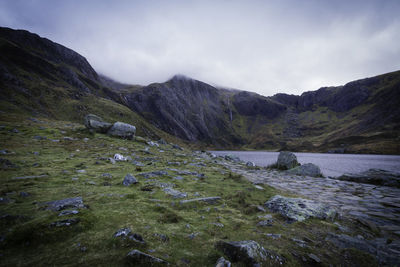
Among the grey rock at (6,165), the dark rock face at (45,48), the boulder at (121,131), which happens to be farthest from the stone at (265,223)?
the dark rock face at (45,48)

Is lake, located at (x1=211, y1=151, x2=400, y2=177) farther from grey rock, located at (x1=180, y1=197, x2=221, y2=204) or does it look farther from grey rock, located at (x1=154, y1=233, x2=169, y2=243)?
grey rock, located at (x1=154, y1=233, x2=169, y2=243)

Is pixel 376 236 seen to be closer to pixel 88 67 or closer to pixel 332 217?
pixel 332 217

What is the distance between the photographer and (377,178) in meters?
21.8

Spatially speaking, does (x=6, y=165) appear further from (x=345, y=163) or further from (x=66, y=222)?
(x=345, y=163)

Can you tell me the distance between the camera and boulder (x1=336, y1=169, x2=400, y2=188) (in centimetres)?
2035

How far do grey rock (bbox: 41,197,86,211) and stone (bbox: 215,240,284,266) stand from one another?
5735 mm

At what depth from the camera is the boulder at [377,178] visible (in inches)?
801

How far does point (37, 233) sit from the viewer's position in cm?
475

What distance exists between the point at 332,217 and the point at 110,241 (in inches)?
407

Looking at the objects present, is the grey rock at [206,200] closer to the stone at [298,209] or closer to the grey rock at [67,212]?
the stone at [298,209]

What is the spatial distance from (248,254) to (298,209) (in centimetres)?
600

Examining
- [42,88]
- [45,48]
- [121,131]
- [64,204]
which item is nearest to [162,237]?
[64,204]

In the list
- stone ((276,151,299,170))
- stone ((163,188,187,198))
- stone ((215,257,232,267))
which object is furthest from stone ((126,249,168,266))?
stone ((276,151,299,170))

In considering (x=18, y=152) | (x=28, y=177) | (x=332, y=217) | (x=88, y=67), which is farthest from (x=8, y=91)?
(x=88, y=67)
